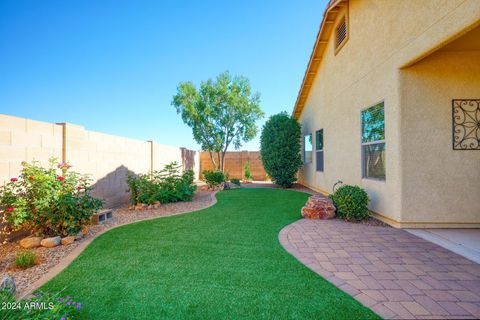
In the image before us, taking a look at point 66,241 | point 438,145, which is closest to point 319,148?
point 438,145

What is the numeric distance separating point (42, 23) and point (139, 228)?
20.5 ft

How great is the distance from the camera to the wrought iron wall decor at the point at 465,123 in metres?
4.51

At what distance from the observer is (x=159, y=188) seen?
7.79 meters

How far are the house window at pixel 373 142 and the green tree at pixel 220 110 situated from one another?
9782 mm

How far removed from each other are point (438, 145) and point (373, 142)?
49.7 inches

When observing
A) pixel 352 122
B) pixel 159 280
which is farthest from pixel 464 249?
pixel 159 280

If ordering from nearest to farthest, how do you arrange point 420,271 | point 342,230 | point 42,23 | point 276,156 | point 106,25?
point 420,271 → point 342,230 → point 42,23 → point 106,25 → point 276,156

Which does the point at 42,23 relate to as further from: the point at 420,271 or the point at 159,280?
the point at 420,271

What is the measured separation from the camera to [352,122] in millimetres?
6723

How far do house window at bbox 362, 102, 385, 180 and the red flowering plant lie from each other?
6.33 meters

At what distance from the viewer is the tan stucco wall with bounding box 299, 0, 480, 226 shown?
3.72 metres

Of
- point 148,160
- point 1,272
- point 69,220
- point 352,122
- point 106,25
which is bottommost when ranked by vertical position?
point 1,272

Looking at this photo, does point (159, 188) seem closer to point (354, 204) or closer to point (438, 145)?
point (354, 204)

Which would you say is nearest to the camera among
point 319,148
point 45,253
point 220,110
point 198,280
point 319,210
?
point 198,280
